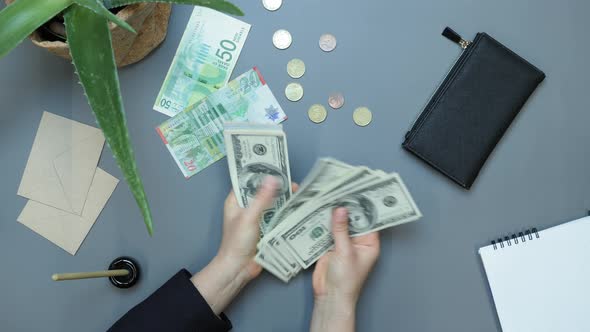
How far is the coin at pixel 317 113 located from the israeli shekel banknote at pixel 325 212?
14cm

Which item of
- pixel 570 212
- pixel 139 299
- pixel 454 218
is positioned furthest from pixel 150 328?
pixel 570 212

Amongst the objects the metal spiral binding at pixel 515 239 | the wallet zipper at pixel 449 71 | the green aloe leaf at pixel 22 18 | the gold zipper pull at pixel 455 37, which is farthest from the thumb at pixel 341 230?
the green aloe leaf at pixel 22 18

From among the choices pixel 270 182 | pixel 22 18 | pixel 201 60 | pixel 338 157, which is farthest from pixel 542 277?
pixel 22 18

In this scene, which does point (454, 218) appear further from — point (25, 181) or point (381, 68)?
point (25, 181)

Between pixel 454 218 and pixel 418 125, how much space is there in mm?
205

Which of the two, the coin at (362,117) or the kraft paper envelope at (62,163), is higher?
the coin at (362,117)

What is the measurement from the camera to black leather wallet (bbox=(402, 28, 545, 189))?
95 centimetres

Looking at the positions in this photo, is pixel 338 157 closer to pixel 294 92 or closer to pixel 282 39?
pixel 294 92

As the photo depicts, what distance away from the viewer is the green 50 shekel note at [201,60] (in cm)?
95

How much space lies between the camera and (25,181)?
951mm

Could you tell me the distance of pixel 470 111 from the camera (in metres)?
0.95

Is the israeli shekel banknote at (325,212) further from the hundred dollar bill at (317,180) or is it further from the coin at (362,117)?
the coin at (362,117)

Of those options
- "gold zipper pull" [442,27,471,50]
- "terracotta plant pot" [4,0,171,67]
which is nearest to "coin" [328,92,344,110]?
"gold zipper pull" [442,27,471,50]

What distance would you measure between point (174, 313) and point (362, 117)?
528 mm
